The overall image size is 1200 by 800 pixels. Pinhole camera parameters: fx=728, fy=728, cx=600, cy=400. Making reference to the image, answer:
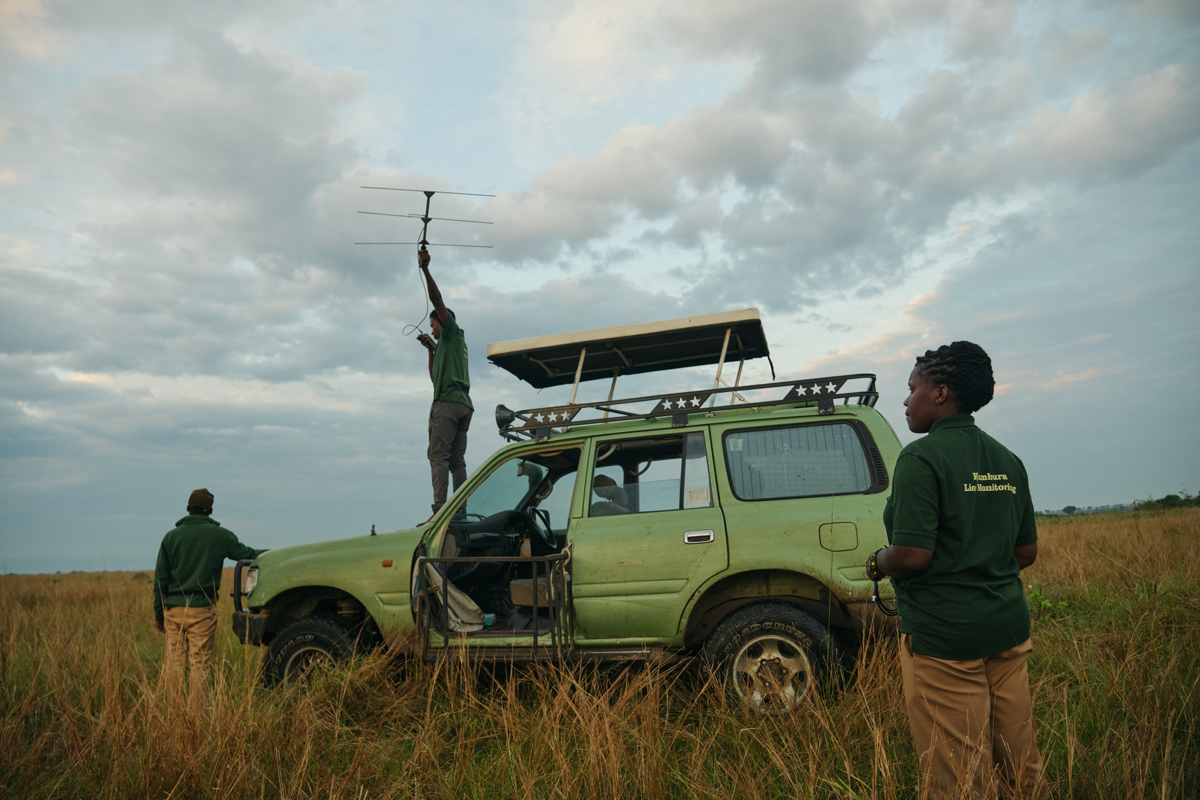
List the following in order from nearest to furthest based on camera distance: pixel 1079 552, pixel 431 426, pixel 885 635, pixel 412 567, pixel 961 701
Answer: pixel 961 701 → pixel 885 635 → pixel 412 567 → pixel 431 426 → pixel 1079 552

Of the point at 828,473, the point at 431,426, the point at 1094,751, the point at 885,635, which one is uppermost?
the point at 431,426

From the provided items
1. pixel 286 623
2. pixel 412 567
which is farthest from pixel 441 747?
pixel 286 623

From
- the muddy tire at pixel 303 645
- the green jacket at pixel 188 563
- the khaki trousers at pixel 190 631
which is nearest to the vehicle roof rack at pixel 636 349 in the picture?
the muddy tire at pixel 303 645

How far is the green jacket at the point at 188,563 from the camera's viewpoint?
5969 millimetres

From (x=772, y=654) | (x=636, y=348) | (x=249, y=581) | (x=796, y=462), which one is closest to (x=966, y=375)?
(x=796, y=462)

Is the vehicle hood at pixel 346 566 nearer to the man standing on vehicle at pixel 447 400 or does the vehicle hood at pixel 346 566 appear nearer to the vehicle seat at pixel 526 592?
the vehicle seat at pixel 526 592

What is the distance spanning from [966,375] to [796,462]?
2.08 meters

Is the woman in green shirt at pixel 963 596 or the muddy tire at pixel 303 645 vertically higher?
the woman in green shirt at pixel 963 596

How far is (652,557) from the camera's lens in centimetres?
439

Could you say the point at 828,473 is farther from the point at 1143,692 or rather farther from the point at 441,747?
the point at 441,747

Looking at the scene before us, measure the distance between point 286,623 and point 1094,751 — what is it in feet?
16.3

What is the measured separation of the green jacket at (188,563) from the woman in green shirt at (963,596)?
17.3 feet

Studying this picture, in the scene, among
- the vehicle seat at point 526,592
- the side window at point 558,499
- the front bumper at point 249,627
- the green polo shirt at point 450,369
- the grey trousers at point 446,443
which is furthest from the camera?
the green polo shirt at point 450,369

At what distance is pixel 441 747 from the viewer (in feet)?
12.4
